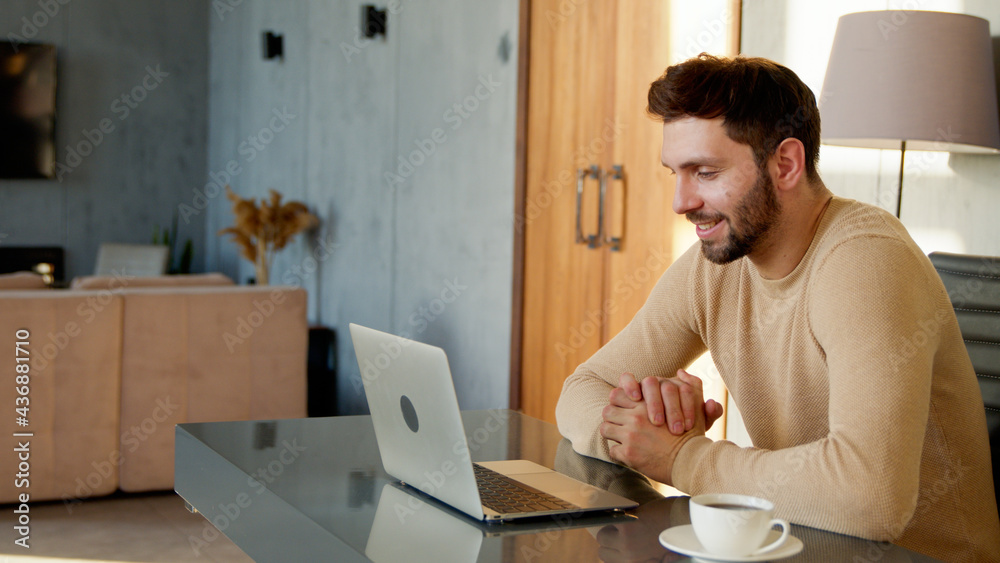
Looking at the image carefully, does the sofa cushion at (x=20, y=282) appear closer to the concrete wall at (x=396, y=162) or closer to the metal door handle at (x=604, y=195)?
the concrete wall at (x=396, y=162)

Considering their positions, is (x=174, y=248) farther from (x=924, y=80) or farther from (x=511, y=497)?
(x=511, y=497)

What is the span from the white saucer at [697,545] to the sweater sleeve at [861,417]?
0.37 feet

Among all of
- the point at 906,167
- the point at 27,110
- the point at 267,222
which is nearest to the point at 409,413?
the point at 906,167

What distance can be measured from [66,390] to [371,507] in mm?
2690

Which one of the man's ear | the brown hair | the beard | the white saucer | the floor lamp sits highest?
the floor lamp

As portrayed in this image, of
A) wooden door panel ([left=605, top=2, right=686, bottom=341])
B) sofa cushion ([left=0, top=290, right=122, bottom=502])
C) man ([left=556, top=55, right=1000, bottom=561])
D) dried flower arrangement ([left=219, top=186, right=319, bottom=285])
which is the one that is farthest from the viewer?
dried flower arrangement ([left=219, top=186, right=319, bottom=285])

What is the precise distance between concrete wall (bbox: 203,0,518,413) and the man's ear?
2622mm

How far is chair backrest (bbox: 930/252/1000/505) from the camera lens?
1524 mm

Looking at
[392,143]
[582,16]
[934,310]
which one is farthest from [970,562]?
[392,143]

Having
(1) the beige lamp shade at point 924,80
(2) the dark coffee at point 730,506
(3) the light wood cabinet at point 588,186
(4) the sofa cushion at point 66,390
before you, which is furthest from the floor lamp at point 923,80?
(4) the sofa cushion at point 66,390

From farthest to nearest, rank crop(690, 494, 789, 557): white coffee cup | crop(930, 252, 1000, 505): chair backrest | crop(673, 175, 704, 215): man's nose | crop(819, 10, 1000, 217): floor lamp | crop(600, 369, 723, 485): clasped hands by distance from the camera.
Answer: crop(819, 10, 1000, 217): floor lamp
crop(930, 252, 1000, 505): chair backrest
crop(673, 175, 704, 215): man's nose
crop(600, 369, 723, 485): clasped hands
crop(690, 494, 789, 557): white coffee cup

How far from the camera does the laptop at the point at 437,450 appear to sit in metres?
1.02

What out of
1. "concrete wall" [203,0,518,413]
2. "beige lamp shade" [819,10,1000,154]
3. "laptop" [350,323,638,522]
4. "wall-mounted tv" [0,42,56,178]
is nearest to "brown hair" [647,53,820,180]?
"laptop" [350,323,638,522]

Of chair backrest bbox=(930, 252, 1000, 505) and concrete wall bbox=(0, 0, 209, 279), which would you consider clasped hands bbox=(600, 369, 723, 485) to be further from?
concrete wall bbox=(0, 0, 209, 279)
